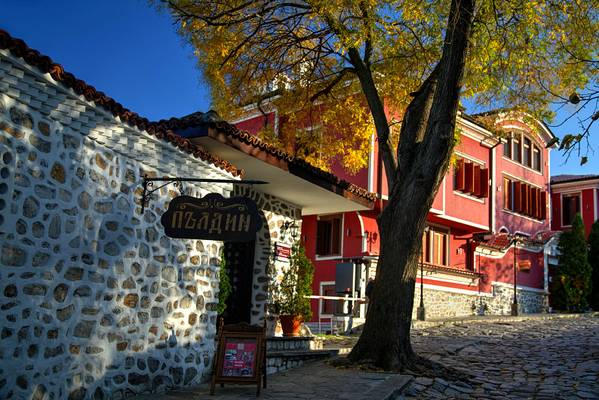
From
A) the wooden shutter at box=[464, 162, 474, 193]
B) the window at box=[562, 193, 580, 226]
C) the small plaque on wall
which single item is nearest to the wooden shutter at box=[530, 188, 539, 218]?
the wooden shutter at box=[464, 162, 474, 193]

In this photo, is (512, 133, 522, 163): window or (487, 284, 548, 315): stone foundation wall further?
(512, 133, 522, 163): window

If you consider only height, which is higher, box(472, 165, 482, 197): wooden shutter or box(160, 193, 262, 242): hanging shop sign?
box(472, 165, 482, 197): wooden shutter

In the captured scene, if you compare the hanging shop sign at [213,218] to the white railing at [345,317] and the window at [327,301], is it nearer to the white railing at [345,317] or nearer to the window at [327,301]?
the white railing at [345,317]

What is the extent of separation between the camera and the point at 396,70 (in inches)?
518

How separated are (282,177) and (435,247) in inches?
515

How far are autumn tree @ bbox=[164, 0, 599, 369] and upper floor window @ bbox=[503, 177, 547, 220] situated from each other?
42.2 feet

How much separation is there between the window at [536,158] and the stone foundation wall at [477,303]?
572 centimetres

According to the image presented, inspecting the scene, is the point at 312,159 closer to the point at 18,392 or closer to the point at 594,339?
the point at 594,339

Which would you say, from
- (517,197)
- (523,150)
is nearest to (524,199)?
(517,197)

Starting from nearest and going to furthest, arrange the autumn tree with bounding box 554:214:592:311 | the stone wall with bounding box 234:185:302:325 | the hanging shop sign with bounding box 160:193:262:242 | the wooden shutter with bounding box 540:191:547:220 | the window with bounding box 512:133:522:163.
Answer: the hanging shop sign with bounding box 160:193:262:242, the stone wall with bounding box 234:185:302:325, the autumn tree with bounding box 554:214:592:311, the window with bounding box 512:133:522:163, the wooden shutter with bounding box 540:191:547:220

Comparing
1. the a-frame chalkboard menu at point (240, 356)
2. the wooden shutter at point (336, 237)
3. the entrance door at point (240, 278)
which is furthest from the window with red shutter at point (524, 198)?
the a-frame chalkboard menu at point (240, 356)

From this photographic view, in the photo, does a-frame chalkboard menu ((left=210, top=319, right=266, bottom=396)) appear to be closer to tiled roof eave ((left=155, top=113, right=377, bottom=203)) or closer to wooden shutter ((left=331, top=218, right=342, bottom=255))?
tiled roof eave ((left=155, top=113, right=377, bottom=203))

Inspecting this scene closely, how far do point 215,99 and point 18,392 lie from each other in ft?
31.6

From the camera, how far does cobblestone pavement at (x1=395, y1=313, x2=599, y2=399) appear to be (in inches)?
334
